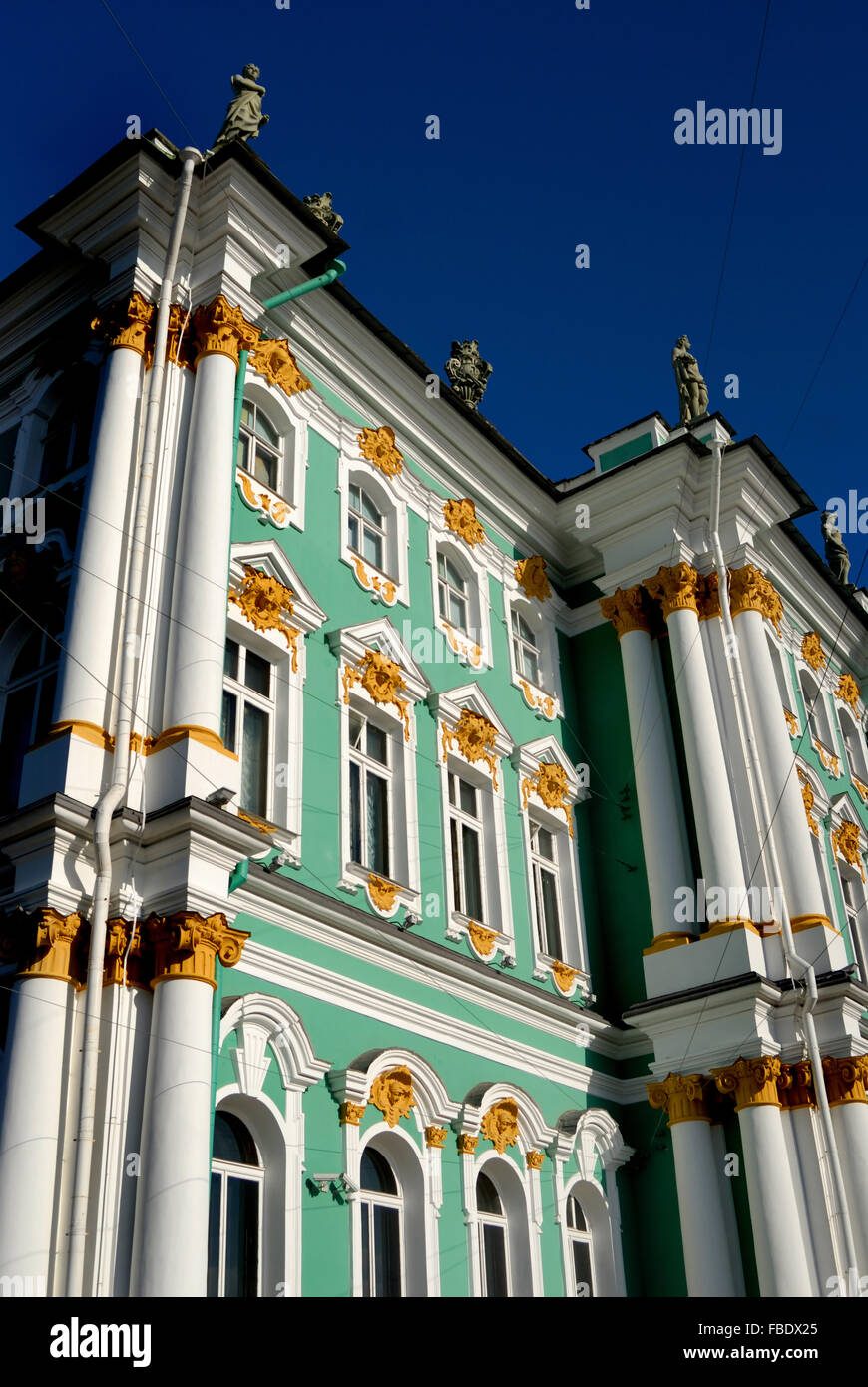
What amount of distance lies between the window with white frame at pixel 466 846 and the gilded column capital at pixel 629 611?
12.7ft

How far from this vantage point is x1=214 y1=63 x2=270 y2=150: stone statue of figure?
15284mm

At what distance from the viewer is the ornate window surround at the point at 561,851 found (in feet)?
55.0

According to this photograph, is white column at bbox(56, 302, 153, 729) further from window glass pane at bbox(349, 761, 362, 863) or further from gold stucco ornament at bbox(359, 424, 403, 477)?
gold stucco ornament at bbox(359, 424, 403, 477)

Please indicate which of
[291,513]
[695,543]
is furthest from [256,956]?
[695,543]

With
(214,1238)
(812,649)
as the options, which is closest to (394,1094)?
(214,1238)

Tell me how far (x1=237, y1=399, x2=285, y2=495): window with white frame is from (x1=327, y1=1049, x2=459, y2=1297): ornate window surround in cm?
634

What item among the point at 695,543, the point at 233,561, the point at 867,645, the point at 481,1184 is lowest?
the point at 481,1184

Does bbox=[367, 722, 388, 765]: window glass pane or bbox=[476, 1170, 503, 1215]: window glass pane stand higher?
bbox=[367, 722, 388, 765]: window glass pane

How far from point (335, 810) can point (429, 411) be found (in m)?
6.62

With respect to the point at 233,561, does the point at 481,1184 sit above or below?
below

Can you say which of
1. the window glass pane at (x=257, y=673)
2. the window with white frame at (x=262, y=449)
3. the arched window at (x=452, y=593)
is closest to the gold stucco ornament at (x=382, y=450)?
the arched window at (x=452, y=593)

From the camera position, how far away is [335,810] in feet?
45.7

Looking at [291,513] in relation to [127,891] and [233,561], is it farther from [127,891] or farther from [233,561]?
[127,891]

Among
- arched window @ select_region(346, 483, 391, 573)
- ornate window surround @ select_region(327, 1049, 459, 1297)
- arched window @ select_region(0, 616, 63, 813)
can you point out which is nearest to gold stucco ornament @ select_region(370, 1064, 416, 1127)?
ornate window surround @ select_region(327, 1049, 459, 1297)
